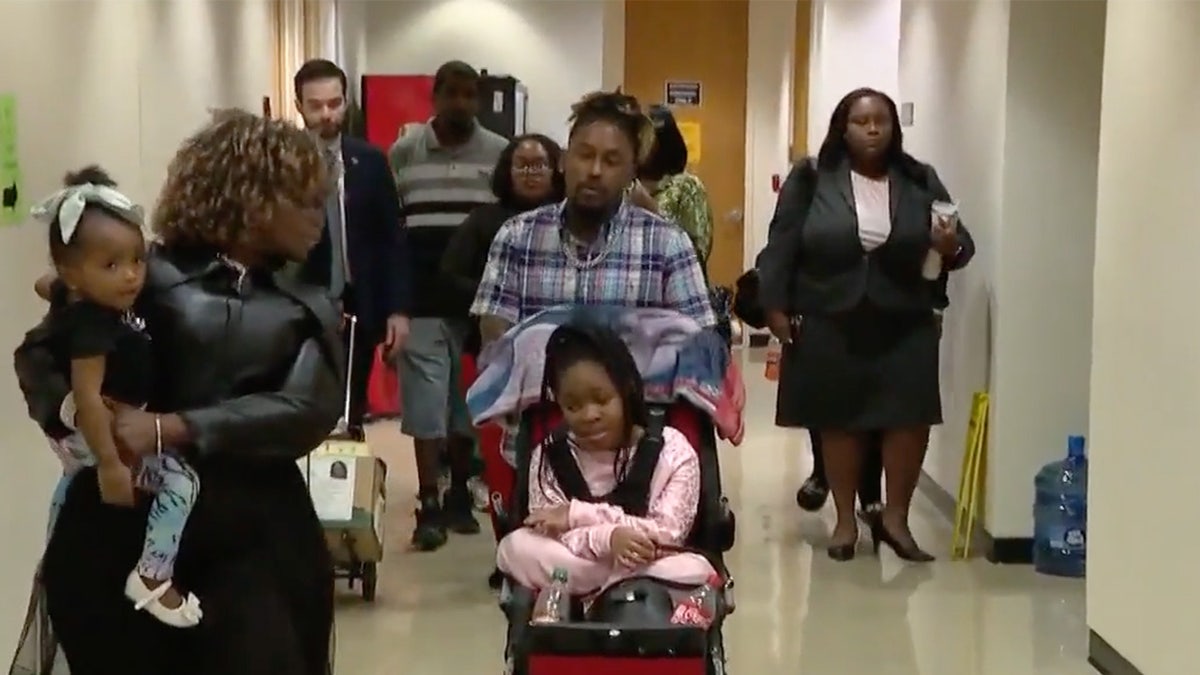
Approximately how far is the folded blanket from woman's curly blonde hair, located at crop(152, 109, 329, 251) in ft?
2.93

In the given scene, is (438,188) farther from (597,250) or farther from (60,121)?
(597,250)

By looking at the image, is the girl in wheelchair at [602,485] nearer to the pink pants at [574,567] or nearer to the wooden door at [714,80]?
the pink pants at [574,567]

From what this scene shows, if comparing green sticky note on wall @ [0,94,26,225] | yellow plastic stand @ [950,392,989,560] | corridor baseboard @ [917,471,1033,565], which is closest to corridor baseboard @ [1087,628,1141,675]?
corridor baseboard @ [917,471,1033,565]

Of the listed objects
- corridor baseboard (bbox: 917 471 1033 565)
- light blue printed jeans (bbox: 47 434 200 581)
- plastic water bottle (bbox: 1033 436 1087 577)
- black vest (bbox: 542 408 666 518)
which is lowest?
corridor baseboard (bbox: 917 471 1033 565)

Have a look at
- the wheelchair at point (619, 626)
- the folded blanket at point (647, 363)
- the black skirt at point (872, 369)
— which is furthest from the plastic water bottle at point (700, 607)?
the black skirt at point (872, 369)

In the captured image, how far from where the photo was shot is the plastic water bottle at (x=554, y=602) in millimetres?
2922

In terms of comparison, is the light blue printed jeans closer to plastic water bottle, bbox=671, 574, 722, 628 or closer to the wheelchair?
the wheelchair

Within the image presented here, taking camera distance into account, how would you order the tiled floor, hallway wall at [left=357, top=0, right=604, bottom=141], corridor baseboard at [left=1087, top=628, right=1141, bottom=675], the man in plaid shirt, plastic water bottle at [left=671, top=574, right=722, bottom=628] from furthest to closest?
hallway wall at [left=357, top=0, right=604, bottom=141] → the tiled floor → corridor baseboard at [left=1087, top=628, right=1141, bottom=675] → the man in plaid shirt → plastic water bottle at [left=671, top=574, right=722, bottom=628]

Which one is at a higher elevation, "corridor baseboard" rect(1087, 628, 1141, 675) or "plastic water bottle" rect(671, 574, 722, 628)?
"plastic water bottle" rect(671, 574, 722, 628)

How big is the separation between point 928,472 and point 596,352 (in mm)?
3790

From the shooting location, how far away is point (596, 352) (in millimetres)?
3086

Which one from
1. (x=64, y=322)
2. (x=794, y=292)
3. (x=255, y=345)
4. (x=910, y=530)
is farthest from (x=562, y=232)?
(x=910, y=530)

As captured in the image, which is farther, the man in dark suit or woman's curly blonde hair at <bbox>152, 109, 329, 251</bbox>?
the man in dark suit

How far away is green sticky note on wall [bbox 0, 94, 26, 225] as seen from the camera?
147 inches
